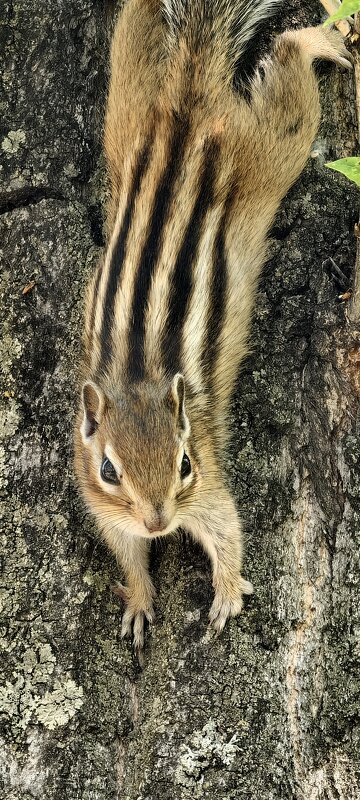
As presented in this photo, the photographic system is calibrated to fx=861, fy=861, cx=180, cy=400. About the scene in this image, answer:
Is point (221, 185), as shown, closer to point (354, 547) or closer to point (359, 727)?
point (354, 547)

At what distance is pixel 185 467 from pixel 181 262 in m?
0.87

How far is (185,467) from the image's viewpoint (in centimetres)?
363

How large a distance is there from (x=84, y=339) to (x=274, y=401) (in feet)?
2.91

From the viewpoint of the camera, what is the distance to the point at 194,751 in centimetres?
308

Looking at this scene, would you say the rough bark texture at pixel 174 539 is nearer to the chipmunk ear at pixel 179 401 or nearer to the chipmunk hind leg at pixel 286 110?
the chipmunk hind leg at pixel 286 110

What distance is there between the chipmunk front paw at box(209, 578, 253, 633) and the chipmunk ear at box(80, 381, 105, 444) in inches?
33.8

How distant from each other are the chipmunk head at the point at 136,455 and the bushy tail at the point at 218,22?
1748 mm

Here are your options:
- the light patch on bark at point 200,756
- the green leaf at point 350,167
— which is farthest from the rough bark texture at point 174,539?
the green leaf at point 350,167

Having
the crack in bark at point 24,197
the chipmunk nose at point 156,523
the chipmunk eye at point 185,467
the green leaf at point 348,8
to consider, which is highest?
the green leaf at point 348,8

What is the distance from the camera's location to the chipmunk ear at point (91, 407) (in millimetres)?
3507

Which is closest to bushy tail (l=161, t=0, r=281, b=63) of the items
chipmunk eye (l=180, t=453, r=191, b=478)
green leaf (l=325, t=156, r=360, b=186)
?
green leaf (l=325, t=156, r=360, b=186)

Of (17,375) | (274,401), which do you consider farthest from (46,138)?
(274,401)

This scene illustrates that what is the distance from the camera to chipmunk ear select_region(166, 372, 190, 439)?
11.6ft

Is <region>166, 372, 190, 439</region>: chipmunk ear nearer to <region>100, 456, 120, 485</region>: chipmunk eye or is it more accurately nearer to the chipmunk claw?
<region>100, 456, 120, 485</region>: chipmunk eye
